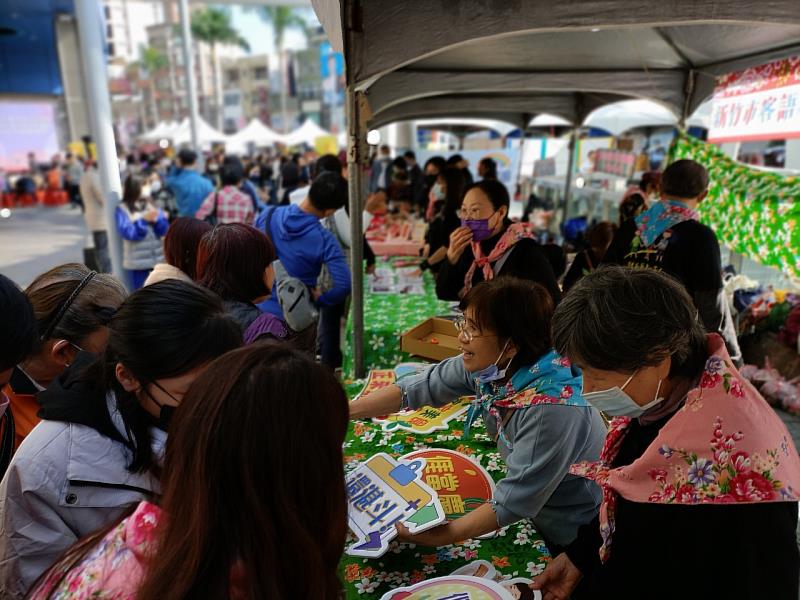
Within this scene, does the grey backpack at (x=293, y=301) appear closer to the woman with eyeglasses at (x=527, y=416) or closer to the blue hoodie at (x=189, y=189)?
the woman with eyeglasses at (x=527, y=416)

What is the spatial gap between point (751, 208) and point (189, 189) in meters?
6.04

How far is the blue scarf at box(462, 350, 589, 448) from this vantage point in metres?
1.42

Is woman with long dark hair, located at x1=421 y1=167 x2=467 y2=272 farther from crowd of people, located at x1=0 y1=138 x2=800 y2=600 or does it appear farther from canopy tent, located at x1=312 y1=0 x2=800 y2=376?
crowd of people, located at x1=0 y1=138 x2=800 y2=600

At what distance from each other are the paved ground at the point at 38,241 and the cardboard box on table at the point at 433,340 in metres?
6.30

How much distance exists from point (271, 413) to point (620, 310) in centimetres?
76

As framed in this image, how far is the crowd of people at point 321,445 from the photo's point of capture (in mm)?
796

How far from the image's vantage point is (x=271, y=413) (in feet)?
2.60

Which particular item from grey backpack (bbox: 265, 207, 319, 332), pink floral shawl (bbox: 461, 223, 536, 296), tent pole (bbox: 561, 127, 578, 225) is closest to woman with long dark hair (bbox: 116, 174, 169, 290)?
grey backpack (bbox: 265, 207, 319, 332)

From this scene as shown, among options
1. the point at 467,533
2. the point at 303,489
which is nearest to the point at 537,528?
the point at 467,533

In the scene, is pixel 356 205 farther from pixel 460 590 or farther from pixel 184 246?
pixel 460 590

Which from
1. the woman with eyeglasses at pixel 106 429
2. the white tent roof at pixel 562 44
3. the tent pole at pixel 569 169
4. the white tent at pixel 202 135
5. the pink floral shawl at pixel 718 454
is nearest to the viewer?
the pink floral shawl at pixel 718 454

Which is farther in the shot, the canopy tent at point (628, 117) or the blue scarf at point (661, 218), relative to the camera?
the canopy tent at point (628, 117)

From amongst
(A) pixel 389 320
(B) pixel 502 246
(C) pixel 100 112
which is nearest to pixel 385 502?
(B) pixel 502 246

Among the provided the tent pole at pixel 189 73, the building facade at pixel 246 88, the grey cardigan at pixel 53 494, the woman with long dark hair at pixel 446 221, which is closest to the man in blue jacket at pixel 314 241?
the woman with long dark hair at pixel 446 221
